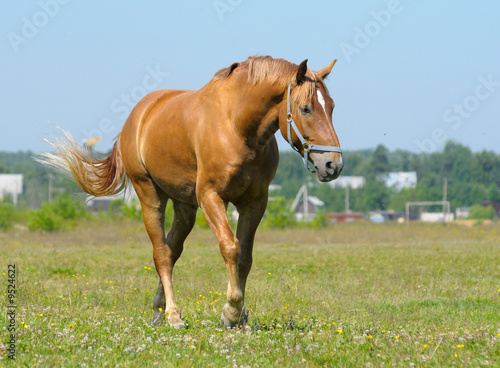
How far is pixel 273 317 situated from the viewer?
6551mm

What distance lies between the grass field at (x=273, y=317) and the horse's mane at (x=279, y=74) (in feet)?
6.80

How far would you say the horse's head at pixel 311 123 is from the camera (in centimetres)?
513

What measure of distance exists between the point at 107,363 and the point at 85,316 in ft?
7.02

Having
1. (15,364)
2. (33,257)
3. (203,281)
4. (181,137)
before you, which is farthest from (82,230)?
(15,364)

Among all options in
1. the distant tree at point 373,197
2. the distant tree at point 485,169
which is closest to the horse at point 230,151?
the distant tree at point 485,169

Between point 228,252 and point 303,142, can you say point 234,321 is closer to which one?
point 228,252

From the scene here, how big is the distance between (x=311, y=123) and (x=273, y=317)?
232 centimetres

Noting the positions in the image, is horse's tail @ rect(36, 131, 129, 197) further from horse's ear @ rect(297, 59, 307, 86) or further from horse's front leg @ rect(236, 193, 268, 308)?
horse's ear @ rect(297, 59, 307, 86)

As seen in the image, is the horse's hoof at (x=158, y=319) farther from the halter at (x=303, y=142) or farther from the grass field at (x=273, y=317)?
the halter at (x=303, y=142)

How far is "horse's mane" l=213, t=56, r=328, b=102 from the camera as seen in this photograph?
5.31 m

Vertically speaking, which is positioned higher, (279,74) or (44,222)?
(279,74)

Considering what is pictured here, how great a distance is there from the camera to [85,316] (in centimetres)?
627

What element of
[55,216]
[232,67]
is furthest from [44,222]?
[232,67]

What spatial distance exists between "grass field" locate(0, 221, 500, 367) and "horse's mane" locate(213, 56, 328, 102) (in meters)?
2.07
